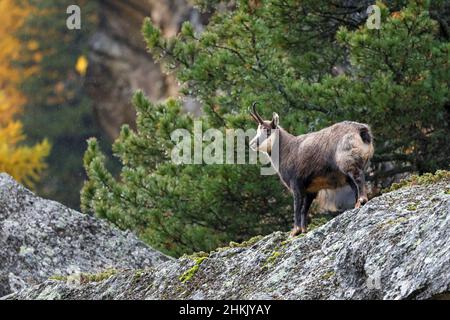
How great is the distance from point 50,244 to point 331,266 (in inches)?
152

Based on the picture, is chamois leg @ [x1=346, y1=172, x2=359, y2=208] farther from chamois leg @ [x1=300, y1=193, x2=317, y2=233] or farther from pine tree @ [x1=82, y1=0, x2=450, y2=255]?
pine tree @ [x1=82, y1=0, x2=450, y2=255]

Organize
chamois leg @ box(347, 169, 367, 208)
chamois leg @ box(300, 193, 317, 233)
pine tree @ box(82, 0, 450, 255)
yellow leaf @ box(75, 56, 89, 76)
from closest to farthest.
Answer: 1. chamois leg @ box(347, 169, 367, 208)
2. chamois leg @ box(300, 193, 317, 233)
3. pine tree @ box(82, 0, 450, 255)
4. yellow leaf @ box(75, 56, 89, 76)

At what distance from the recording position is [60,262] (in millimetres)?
12086

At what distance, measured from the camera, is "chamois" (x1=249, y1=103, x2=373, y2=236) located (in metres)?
11.0

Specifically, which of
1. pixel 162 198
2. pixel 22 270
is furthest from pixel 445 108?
pixel 22 270

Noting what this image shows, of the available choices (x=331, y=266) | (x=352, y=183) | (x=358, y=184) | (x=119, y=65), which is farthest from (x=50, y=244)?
(x=119, y=65)

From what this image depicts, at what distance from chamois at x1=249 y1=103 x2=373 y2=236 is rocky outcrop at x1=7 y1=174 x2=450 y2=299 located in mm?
987

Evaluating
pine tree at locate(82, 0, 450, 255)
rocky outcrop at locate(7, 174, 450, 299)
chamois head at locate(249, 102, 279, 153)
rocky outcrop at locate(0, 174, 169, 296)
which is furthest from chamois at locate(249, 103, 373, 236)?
pine tree at locate(82, 0, 450, 255)

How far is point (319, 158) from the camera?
37.6ft

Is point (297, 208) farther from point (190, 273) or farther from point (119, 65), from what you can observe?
point (119, 65)

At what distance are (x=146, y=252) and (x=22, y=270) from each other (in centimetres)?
132

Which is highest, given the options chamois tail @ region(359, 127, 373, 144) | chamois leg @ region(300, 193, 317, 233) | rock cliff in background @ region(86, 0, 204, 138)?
rock cliff in background @ region(86, 0, 204, 138)

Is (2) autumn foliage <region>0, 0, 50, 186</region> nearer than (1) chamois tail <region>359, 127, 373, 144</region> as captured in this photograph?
No

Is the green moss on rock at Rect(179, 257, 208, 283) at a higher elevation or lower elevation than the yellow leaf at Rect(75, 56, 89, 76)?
lower
